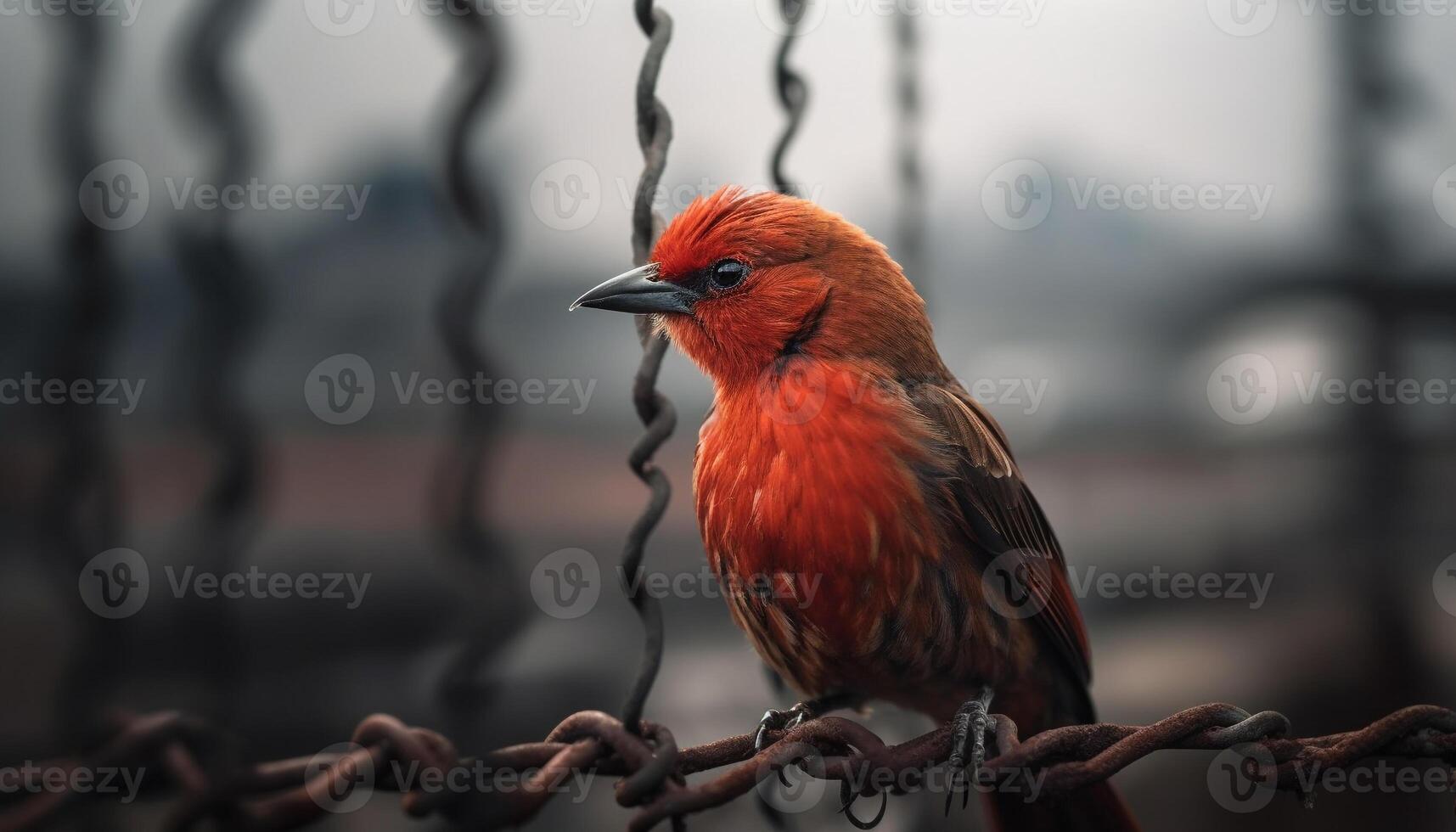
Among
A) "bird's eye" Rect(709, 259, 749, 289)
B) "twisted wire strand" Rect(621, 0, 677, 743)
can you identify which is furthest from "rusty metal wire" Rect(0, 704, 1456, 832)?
"bird's eye" Rect(709, 259, 749, 289)

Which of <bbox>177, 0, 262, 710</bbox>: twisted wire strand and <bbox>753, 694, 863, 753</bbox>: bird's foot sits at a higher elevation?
<bbox>177, 0, 262, 710</bbox>: twisted wire strand

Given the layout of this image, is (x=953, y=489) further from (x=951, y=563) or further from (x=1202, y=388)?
(x=1202, y=388)

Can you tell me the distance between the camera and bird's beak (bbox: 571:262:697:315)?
1986 mm

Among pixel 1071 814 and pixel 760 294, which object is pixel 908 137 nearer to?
pixel 760 294

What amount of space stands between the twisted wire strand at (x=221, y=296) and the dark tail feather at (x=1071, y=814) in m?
1.63

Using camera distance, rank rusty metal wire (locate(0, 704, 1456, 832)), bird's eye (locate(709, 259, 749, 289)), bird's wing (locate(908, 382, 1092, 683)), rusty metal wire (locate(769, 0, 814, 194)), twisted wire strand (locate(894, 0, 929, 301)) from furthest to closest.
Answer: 1. twisted wire strand (locate(894, 0, 929, 301))
2. bird's eye (locate(709, 259, 749, 289))
3. bird's wing (locate(908, 382, 1092, 683))
4. rusty metal wire (locate(769, 0, 814, 194))
5. rusty metal wire (locate(0, 704, 1456, 832))

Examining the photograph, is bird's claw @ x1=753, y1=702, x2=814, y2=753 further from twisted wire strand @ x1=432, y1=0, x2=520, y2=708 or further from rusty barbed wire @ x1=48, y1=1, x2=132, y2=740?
rusty barbed wire @ x1=48, y1=1, x2=132, y2=740

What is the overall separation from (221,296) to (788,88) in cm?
117

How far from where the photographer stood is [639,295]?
79.9 inches

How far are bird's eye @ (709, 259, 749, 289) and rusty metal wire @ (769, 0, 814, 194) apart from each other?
0.20 metres

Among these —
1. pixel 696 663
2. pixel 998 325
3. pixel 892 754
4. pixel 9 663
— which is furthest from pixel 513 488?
pixel 892 754

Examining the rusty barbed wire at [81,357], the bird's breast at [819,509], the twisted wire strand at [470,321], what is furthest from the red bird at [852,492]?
the rusty barbed wire at [81,357]

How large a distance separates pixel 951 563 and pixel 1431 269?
12.3 feet

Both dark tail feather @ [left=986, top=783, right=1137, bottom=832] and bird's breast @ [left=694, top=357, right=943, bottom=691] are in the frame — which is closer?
bird's breast @ [left=694, top=357, right=943, bottom=691]
